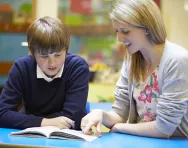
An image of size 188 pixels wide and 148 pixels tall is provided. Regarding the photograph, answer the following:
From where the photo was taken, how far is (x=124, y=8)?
1.18 meters

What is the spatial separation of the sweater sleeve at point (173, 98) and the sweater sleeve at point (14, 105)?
1.49 feet

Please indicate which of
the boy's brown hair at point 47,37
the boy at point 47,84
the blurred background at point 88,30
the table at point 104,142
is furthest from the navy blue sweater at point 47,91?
the blurred background at point 88,30

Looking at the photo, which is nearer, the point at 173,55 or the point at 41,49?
the point at 173,55

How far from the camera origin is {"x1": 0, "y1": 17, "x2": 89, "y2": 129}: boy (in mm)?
1339

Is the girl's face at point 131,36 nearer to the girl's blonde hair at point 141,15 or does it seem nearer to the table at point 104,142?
the girl's blonde hair at point 141,15

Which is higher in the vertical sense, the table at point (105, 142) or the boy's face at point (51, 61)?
the boy's face at point (51, 61)

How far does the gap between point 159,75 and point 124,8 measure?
0.84 feet

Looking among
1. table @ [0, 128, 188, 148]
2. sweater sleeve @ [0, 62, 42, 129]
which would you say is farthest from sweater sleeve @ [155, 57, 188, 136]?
sweater sleeve @ [0, 62, 42, 129]

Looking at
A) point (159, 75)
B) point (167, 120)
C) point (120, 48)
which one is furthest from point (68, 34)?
point (120, 48)

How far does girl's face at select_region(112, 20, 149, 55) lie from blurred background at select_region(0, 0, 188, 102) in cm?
223

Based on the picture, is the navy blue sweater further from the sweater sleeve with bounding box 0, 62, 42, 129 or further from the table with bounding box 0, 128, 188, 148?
the table with bounding box 0, 128, 188, 148

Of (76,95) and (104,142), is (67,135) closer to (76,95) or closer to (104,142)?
(104,142)

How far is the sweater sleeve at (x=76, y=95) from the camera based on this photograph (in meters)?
1.39

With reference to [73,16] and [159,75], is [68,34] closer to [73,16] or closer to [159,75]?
[159,75]
